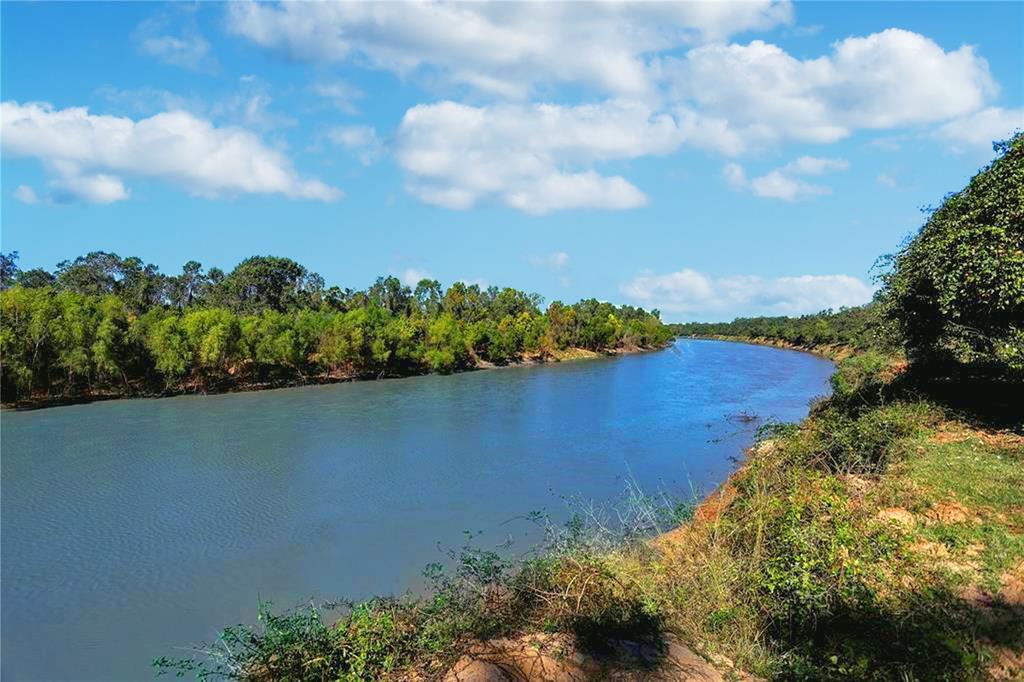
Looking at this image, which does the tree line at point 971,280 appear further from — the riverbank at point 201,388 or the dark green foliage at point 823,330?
the riverbank at point 201,388

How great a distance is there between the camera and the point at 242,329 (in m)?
42.3

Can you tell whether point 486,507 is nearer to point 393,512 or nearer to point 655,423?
point 393,512

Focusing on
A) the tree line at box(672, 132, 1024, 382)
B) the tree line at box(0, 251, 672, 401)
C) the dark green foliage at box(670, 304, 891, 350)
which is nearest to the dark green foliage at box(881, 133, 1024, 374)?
the tree line at box(672, 132, 1024, 382)

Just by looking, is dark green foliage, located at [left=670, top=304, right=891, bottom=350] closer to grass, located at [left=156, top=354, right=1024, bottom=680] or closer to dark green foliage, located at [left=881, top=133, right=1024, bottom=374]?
dark green foliage, located at [left=881, top=133, right=1024, bottom=374]

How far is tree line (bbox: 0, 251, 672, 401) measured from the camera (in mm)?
34906

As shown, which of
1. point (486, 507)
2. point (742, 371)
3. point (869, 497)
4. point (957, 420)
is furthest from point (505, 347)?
point (869, 497)

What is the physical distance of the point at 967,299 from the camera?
462 inches

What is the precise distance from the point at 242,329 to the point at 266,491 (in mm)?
27667

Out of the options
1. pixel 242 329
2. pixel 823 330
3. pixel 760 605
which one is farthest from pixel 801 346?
pixel 760 605

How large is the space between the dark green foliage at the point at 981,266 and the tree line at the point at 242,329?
125 feet

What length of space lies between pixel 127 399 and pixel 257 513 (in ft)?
88.1

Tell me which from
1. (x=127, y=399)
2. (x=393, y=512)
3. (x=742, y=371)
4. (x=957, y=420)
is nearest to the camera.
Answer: (x=957, y=420)

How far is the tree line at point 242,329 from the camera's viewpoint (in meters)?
34.9

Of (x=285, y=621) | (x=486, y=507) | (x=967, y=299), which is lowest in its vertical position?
(x=486, y=507)
